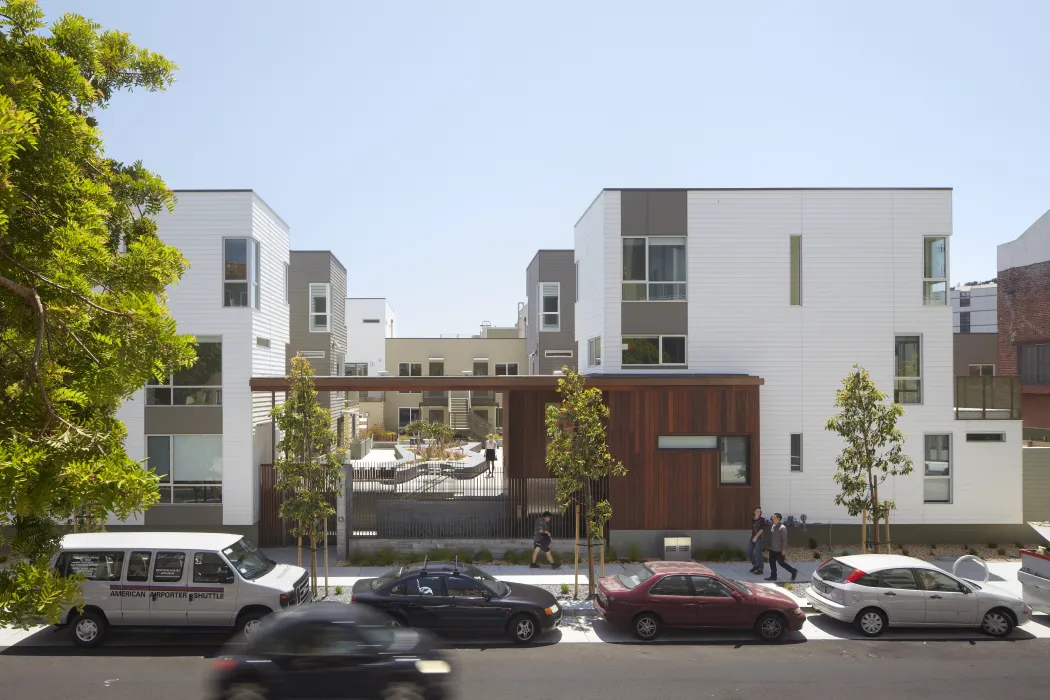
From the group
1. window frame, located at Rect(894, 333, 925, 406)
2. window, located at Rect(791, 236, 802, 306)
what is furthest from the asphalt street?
window, located at Rect(791, 236, 802, 306)

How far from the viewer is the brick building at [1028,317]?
30.9 m

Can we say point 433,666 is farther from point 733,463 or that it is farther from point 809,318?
point 809,318

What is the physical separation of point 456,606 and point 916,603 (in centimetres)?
808

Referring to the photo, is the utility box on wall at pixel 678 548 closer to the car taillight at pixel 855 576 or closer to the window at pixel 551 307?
the car taillight at pixel 855 576

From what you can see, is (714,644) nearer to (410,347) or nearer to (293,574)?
(293,574)

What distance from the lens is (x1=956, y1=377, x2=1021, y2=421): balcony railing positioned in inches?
770

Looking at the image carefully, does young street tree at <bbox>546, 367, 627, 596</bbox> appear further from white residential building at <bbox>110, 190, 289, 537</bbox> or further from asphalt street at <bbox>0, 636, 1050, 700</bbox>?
white residential building at <bbox>110, 190, 289, 537</bbox>

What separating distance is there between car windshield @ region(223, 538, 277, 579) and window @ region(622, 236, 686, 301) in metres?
11.3

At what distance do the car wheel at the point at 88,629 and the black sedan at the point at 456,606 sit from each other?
412cm

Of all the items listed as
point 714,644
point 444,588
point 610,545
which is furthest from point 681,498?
point 444,588

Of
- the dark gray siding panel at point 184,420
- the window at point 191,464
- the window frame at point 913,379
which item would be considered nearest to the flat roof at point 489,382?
the dark gray siding panel at point 184,420

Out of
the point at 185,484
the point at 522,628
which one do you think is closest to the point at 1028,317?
the point at 522,628

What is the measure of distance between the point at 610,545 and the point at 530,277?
74.6 feet

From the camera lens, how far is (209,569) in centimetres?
1230
